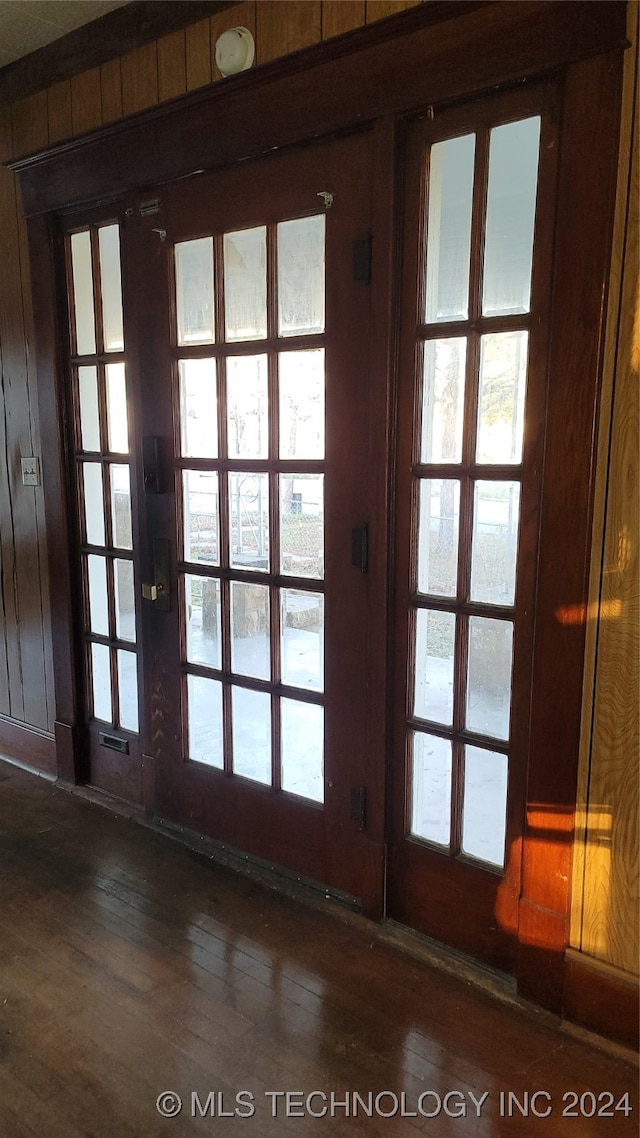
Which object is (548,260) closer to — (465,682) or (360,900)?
(465,682)

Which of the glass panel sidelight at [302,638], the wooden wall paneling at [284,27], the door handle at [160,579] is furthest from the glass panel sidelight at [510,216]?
the door handle at [160,579]

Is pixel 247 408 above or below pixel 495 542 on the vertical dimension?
above

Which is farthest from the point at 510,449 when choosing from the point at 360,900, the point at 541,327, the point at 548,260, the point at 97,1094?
the point at 97,1094

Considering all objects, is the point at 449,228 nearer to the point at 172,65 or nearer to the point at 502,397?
the point at 502,397

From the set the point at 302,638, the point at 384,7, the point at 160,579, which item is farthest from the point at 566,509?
the point at 160,579

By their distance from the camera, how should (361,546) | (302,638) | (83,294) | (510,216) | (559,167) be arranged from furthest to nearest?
(83,294) → (302,638) → (361,546) → (510,216) → (559,167)

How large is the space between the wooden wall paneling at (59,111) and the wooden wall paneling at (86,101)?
0.09 ft

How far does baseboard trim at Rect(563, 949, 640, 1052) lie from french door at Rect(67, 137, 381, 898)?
59 centimetres

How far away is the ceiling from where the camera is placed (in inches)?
89.1

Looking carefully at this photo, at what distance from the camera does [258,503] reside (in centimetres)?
230

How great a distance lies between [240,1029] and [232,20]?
2.63 metres

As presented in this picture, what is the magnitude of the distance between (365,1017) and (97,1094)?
624mm

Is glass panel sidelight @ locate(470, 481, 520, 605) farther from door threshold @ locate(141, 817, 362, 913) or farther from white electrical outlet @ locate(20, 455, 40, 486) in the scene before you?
white electrical outlet @ locate(20, 455, 40, 486)

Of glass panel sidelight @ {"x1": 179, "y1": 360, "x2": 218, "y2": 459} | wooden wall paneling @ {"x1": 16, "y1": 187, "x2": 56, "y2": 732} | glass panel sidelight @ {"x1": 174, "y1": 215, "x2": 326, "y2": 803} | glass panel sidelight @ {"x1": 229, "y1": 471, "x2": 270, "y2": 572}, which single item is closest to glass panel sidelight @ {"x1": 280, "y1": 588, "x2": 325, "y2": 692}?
glass panel sidelight @ {"x1": 174, "y1": 215, "x2": 326, "y2": 803}
